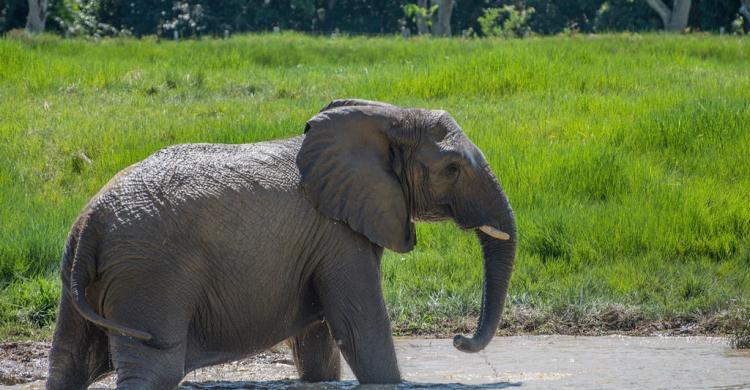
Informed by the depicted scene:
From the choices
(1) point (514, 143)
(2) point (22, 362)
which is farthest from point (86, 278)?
(1) point (514, 143)

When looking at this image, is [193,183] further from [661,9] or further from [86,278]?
[661,9]

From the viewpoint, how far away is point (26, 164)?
12281 mm

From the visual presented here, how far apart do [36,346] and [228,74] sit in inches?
354

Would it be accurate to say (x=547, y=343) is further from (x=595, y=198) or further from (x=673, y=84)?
(x=673, y=84)

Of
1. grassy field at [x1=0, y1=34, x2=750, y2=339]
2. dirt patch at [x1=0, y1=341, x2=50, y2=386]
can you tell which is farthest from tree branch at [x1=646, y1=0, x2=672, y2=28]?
dirt patch at [x1=0, y1=341, x2=50, y2=386]

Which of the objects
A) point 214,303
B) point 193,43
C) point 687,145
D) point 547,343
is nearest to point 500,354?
point 547,343

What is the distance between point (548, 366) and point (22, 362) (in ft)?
9.63

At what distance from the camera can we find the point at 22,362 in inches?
312

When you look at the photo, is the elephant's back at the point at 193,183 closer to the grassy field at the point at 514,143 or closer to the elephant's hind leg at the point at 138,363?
the elephant's hind leg at the point at 138,363

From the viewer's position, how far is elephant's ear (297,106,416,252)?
6.54 m

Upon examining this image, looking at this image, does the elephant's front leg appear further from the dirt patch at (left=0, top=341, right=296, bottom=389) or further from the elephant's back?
the dirt patch at (left=0, top=341, right=296, bottom=389)

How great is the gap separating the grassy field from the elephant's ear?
251cm

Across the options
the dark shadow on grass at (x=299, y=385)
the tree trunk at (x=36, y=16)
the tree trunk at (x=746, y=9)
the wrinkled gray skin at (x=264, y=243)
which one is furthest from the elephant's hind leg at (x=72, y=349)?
the tree trunk at (x=746, y=9)

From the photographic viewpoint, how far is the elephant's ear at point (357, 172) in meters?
6.54
